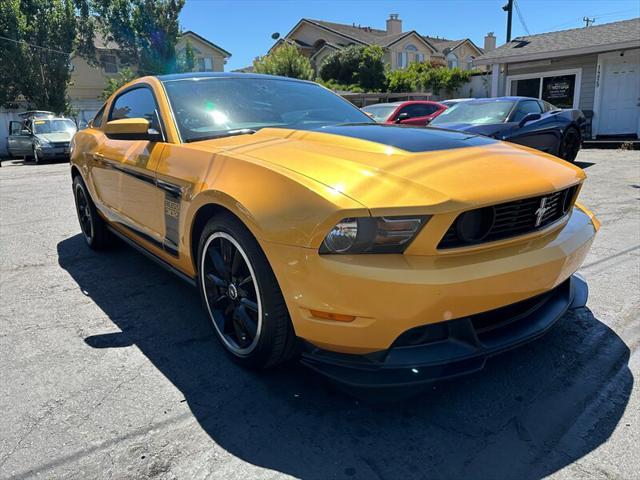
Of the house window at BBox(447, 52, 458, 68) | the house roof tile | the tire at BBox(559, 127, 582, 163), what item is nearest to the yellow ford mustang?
the tire at BBox(559, 127, 582, 163)

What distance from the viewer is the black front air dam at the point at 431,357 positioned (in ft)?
6.33

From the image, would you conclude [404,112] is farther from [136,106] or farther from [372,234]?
[372,234]

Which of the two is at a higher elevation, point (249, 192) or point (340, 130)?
point (340, 130)

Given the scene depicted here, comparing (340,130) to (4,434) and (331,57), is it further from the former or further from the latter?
(331,57)

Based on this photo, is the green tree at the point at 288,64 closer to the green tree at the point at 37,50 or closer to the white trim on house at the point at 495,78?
the green tree at the point at 37,50

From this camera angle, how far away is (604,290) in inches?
136

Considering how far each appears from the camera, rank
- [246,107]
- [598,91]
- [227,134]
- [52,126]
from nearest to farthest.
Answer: [227,134], [246,107], [598,91], [52,126]

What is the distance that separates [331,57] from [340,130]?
32.5 meters

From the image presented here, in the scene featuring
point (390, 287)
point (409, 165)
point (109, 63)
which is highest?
point (109, 63)

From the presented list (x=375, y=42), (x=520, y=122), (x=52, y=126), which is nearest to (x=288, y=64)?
(x=375, y=42)

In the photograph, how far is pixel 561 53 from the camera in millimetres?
16469

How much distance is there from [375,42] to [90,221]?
3924 centimetres

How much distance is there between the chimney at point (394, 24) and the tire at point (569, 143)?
38.6 meters

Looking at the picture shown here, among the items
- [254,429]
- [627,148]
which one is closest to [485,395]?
[254,429]
